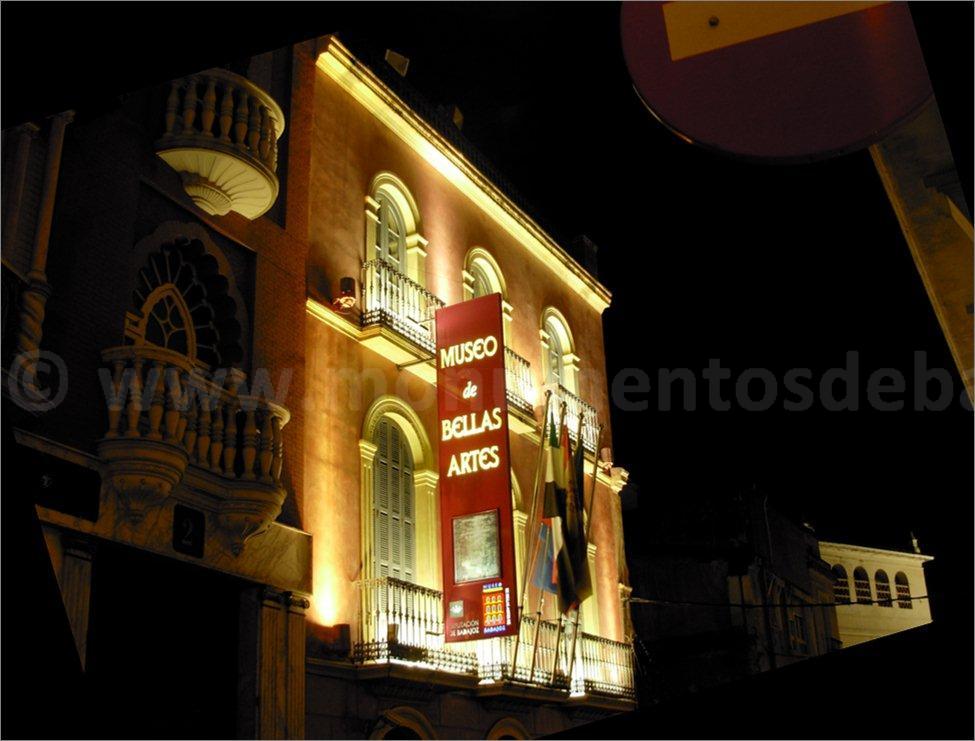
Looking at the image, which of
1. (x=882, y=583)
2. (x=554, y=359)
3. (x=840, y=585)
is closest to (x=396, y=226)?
(x=554, y=359)

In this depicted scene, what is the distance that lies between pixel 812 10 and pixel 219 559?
8.99m

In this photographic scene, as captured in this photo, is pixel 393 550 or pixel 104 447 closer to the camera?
pixel 104 447

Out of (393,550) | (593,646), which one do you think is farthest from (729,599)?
(393,550)

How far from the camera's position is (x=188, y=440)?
9.97 meters

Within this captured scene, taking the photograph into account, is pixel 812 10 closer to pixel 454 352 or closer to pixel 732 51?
pixel 732 51

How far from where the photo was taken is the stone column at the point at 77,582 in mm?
8867

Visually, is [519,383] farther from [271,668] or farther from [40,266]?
[40,266]

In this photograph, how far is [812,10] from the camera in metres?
2.89

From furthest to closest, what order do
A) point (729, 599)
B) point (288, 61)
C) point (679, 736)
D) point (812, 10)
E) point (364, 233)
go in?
point (729, 599) → point (364, 233) → point (288, 61) → point (812, 10) → point (679, 736)

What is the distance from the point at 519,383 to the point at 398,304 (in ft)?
11.2

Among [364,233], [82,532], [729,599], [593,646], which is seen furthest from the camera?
[729,599]

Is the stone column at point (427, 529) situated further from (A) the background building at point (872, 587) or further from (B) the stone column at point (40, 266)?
(A) the background building at point (872, 587)

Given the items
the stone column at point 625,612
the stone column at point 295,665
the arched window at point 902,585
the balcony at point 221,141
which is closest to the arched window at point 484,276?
the stone column at point 625,612

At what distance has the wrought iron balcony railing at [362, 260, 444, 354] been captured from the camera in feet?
47.7
